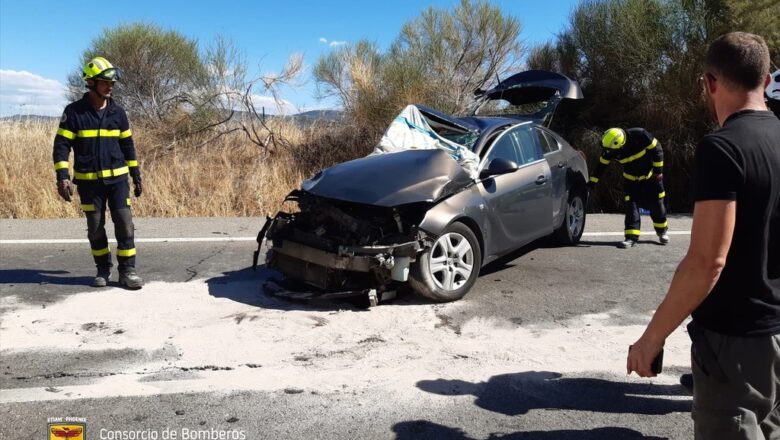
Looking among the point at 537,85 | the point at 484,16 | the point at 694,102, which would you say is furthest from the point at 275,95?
the point at 694,102

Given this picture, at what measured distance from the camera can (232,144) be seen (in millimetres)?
14164

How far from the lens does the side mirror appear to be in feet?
17.9

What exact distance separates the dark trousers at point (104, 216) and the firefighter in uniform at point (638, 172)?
5368mm

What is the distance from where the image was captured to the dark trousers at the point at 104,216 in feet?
18.9

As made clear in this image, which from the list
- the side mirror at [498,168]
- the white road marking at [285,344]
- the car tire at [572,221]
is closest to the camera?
the white road marking at [285,344]

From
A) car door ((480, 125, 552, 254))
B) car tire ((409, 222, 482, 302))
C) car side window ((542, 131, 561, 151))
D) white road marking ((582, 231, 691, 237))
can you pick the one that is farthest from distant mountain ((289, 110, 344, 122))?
car tire ((409, 222, 482, 302))

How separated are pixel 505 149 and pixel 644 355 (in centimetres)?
428

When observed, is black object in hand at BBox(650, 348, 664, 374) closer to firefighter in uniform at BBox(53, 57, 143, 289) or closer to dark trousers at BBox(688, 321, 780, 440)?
dark trousers at BBox(688, 321, 780, 440)

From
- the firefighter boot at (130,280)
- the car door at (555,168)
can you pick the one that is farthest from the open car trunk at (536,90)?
the firefighter boot at (130,280)

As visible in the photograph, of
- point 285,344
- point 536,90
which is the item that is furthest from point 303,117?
point 285,344

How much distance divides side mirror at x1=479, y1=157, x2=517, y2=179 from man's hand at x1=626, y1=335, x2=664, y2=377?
343cm

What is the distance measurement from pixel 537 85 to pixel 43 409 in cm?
741

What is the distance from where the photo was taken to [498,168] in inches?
216

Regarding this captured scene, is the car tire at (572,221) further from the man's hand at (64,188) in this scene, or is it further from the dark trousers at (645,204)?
the man's hand at (64,188)
